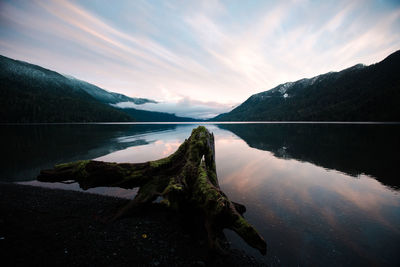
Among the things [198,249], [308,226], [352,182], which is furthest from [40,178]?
[352,182]

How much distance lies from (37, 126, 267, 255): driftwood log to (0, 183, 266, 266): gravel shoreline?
2.45ft

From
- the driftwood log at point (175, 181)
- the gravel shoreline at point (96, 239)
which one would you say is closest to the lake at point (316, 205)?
the gravel shoreline at point (96, 239)

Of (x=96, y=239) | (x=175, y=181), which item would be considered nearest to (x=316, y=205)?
(x=175, y=181)

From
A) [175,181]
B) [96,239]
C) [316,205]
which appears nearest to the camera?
[96,239]

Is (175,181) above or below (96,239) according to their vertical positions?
above

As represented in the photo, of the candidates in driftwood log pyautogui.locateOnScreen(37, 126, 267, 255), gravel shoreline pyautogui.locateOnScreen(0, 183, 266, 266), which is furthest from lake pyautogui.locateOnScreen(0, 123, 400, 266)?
driftwood log pyautogui.locateOnScreen(37, 126, 267, 255)

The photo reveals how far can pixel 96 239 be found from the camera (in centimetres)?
560

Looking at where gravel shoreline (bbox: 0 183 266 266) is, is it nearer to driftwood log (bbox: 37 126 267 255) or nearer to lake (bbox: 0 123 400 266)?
driftwood log (bbox: 37 126 267 255)

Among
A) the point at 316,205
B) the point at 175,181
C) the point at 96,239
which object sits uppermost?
the point at 175,181

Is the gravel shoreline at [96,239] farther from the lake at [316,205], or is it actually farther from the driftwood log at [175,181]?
the lake at [316,205]

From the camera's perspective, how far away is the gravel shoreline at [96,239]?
Answer: 4.71 m

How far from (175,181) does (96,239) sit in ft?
10.1

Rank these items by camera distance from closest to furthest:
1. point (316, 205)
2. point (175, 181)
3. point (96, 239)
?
point (96, 239)
point (175, 181)
point (316, 205)

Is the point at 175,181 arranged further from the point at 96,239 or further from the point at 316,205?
the point at 316,205
